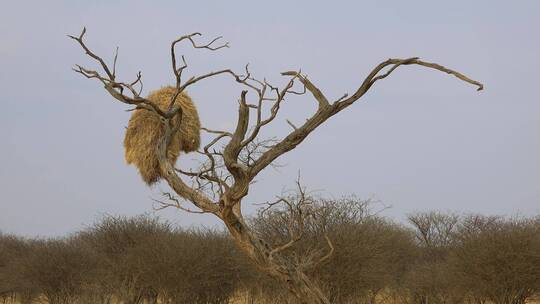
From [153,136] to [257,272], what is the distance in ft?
21.4

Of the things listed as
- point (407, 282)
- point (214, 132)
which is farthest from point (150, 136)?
point (407, 282)

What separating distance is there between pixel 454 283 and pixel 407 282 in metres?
4.63

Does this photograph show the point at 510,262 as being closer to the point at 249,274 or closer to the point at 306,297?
the point at 249,274

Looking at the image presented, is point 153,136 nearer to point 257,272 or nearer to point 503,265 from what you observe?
point 257,272

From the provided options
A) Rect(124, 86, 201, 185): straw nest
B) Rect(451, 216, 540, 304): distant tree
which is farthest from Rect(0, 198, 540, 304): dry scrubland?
Rect(124, 86, 201, 185): straw nest

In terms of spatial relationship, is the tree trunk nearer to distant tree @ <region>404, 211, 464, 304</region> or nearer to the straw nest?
the straw nest

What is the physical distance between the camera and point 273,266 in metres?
7.60

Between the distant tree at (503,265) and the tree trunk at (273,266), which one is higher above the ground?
the tree trunk at (273,266)

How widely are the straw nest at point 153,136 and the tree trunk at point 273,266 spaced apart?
14.5 feet

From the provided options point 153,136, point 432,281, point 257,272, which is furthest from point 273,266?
point 432,281

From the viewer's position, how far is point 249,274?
18.8 m

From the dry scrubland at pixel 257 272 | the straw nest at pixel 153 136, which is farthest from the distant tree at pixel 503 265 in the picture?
the straw nest at pixel 153 136

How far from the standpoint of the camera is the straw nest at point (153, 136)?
1205 centimetres

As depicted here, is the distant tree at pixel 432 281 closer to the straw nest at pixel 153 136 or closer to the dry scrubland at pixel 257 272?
the dry scrubland at pixel 257 272
